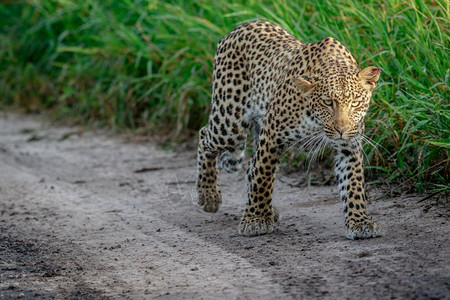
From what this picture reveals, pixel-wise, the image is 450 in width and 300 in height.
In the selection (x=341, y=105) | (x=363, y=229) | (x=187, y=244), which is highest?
(x=341, y=105)

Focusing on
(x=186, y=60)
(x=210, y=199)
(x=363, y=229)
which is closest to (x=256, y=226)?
(x=363, y=229)

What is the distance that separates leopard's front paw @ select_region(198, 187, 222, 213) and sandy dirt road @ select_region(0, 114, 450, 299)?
0.06 metres

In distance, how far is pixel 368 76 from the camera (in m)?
5.26

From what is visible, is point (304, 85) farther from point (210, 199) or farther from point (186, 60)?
point (186, 60)

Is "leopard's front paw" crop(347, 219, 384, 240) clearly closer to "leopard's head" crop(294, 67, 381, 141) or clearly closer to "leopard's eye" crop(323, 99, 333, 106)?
"leopard's head" crop(294, 67, 381, 141)

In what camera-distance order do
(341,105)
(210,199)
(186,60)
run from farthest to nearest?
(186,60) → (210,199) → (341,105)

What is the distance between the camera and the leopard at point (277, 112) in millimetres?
5242

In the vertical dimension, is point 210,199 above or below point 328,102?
below

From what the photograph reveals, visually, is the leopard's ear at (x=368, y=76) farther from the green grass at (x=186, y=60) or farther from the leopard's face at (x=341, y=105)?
the green grass at (x=186, y=60)

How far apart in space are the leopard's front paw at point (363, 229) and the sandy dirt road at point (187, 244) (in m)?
0.05

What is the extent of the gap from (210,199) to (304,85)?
1503 millimetres

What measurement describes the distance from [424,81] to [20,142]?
217 inches

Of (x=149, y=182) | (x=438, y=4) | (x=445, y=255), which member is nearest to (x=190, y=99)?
(x=149, y=182)

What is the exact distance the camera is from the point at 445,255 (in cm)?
469
